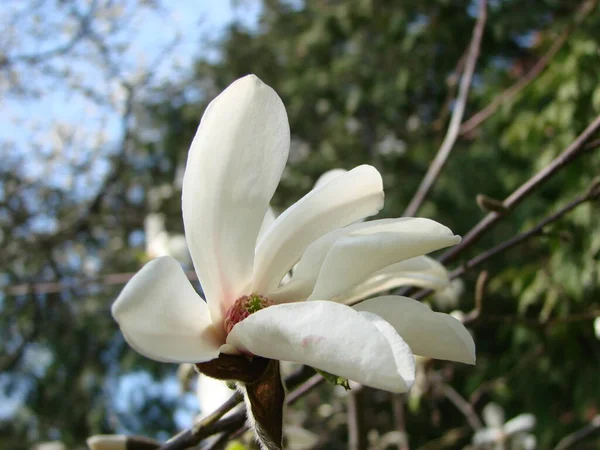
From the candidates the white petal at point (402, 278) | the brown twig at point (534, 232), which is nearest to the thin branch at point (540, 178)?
the brown twig at point (534, 232)

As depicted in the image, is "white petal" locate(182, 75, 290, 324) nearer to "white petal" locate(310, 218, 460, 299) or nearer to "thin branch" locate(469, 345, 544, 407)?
"white petal" locate(310, 218, 460, 299)

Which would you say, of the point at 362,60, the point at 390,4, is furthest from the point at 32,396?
the point at 390,4

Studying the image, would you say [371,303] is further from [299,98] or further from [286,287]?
[299,98]

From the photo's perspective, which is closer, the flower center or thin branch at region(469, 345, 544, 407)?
the flower center

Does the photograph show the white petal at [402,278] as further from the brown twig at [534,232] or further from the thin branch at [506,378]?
the thin branch at [506,378]

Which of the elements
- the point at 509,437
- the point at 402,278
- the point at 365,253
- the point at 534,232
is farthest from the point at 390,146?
the point at 365,253

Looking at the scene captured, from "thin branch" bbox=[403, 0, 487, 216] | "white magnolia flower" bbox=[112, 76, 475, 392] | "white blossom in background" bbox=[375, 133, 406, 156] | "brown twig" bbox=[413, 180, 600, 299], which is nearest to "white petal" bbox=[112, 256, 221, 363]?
"white magnolia flower" bbox=[112, 76, 475, 392]

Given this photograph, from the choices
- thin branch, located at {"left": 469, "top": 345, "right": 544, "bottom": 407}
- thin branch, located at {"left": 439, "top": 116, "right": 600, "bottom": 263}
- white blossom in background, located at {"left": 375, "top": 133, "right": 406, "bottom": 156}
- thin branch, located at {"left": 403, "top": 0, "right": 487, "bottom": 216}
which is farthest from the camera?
white blossom in background, located at {"left": 375, "top": 133, "right": 406, "bottom": 156}
